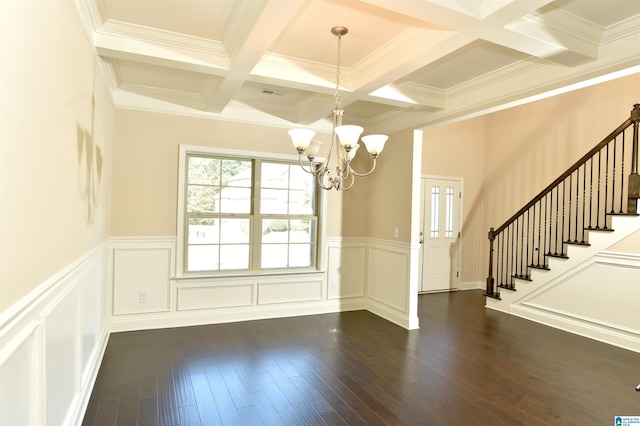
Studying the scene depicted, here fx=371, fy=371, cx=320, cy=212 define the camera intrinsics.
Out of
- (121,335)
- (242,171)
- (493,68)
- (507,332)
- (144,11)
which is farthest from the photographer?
(242,171)

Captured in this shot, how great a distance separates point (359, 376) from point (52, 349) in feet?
7.45

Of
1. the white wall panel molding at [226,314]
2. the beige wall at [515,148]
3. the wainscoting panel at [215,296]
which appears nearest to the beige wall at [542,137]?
the beige wall at [515,148]

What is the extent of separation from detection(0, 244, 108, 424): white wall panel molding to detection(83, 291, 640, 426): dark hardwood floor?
354 mm

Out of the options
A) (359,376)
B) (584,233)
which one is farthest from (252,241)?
(584,233)

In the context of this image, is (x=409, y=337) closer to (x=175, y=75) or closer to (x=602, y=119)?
(x=175, y=75)

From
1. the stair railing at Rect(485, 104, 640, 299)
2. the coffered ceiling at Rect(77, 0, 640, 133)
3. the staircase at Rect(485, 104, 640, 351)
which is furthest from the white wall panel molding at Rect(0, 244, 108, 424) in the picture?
the stair railing at Rect(485, 104, 640, 299)

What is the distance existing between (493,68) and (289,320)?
362 cm

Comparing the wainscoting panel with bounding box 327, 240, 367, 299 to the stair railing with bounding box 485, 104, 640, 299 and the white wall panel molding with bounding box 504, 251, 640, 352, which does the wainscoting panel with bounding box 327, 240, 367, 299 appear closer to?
the stair railing with bounding box 485, 104, 640, 299

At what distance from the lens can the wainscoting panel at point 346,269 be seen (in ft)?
17.3

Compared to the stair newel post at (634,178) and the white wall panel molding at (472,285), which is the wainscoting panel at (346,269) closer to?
the white wall panel molding at (472,285)

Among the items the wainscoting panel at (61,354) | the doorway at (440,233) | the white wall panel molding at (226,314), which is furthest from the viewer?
the doorway at (440,233)

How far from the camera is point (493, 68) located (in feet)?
11.2

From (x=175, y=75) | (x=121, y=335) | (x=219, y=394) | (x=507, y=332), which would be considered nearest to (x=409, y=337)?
(x=507, y=332)

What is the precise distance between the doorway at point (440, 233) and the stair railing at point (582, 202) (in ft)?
2.48
